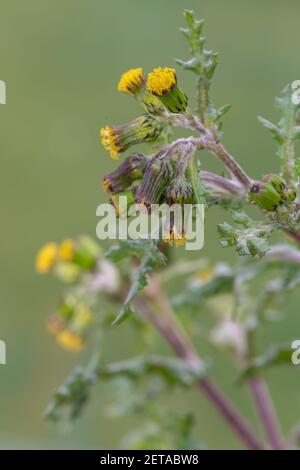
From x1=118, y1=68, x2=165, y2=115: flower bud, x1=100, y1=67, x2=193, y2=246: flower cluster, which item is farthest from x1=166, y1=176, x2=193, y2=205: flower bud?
x1=118, y1=68, x2=165, y2=115: flower bud

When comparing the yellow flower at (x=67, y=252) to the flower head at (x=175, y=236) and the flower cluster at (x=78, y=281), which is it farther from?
the flower head at (x=175, y=236)

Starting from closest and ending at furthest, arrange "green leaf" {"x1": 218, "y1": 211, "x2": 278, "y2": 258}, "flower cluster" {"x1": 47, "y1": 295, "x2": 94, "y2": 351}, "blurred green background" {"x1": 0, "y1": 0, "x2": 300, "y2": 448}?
"green leaf" {"x1": 218, "y1": 211, "x2": 278, "y2": 258} → "flower cluster" {"x1": 47, "y1": 295, "x2": 94, "y2": 351} → "blurred green background" {"x1": 0, "y1": 0, "x2": 300, "y2": 448}

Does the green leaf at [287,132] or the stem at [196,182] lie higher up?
the green leaf at [287,132]

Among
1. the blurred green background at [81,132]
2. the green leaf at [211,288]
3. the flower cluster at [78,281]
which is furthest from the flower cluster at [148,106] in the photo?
the blurred green background at [81,132]

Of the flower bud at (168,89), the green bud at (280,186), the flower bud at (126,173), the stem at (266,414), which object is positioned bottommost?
the stem at (266,414)

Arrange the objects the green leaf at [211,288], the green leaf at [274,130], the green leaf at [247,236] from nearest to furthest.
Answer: the green leaf at [247,236] → the green leaf at [274,130] → the green leaf at [211,288]

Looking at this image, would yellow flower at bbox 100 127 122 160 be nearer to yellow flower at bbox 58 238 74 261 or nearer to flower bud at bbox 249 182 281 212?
flower bud at bbox 249 182 281 212

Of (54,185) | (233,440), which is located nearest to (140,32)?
(54,185)
